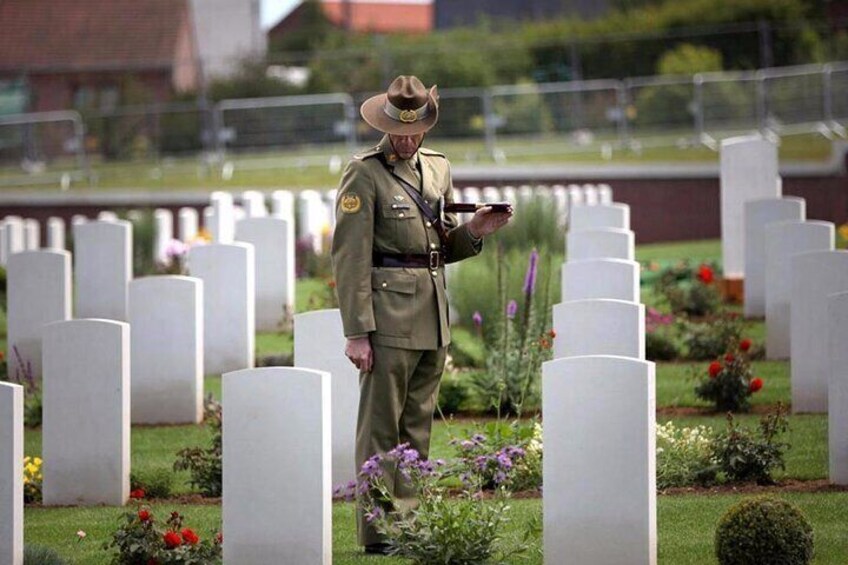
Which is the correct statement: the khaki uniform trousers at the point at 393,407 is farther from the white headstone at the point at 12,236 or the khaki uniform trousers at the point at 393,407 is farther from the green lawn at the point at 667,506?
the white headstone at the point at 12,236

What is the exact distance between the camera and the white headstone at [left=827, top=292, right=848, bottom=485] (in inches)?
A: 330

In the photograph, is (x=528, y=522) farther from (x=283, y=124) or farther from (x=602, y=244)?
(x=283, y=124)

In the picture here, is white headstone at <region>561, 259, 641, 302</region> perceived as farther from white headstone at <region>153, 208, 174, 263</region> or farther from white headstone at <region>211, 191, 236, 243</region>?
white headstone at <region>153, 208, 174, 263</region>

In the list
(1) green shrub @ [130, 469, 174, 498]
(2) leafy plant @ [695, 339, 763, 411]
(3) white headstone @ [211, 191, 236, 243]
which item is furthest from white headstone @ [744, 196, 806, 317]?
(1) green shrub @ [130, 469, 174, 498]

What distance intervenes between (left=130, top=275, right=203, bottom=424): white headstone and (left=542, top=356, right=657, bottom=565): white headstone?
4436 millimetres

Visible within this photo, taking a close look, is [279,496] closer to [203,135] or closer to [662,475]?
[662,475]

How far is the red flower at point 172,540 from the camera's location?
7099mm

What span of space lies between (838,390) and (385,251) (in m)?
2.40

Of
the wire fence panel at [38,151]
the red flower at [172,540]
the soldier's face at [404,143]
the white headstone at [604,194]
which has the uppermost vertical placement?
the wire fence panel at [38,151]

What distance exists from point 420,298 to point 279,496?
1063 millimetres

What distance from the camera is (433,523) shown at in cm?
695

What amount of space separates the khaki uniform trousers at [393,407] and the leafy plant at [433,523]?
7.7 inches

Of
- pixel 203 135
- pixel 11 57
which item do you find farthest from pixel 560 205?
pixel 11 57

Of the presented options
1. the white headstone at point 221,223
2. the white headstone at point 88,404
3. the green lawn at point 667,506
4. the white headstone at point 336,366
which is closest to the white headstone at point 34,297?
the green lawn at point 667,506
